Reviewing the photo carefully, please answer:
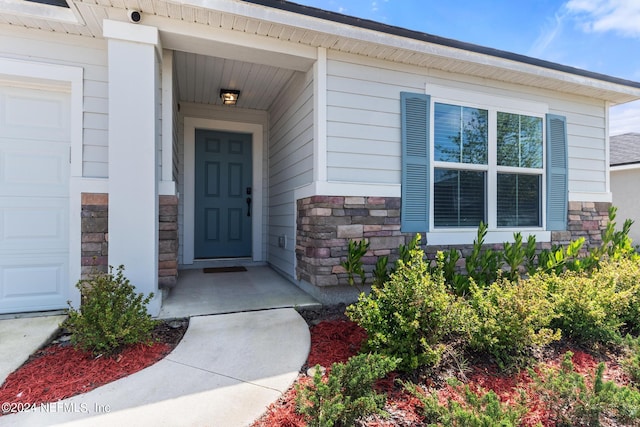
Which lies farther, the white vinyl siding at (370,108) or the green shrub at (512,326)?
the white vinyl siding at (370,108)

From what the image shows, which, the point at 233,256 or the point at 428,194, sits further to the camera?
the point at 233,256

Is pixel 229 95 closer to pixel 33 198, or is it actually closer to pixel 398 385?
pixel 33 198

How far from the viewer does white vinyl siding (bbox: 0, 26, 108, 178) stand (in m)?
2.89

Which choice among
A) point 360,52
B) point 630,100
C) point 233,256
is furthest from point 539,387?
point 630,100

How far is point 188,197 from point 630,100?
6423 millimetres

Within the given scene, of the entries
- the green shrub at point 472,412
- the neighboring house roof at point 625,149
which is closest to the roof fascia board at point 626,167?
the neighboring house roof at point 625,149

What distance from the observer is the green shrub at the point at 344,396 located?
4.83ft

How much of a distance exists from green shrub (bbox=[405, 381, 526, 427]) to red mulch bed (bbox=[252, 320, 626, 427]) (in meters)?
0.08

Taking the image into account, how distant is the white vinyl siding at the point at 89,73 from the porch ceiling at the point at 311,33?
0.09 metres

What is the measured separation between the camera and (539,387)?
1.80 m

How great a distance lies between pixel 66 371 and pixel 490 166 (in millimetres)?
4438

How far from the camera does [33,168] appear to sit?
2.99 m

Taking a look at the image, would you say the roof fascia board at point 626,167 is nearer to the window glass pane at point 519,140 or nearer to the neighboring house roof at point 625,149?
the neighboring house roof at point 625,149

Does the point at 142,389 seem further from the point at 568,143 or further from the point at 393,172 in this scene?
the point at 568,143
